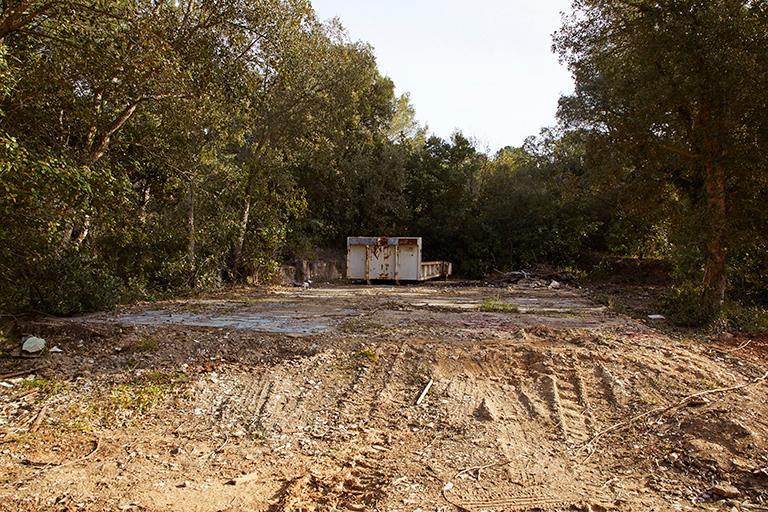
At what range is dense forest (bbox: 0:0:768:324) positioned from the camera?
7.38 meters

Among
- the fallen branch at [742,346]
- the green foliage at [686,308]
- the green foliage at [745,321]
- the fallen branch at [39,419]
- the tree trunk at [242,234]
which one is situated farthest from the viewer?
the tree trunk at [242,234]

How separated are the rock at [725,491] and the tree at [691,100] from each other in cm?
797

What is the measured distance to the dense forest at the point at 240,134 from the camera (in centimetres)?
738

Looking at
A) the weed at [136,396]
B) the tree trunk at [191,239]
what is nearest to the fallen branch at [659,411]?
the weed at [136,396]

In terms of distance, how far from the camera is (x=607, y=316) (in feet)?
37.3

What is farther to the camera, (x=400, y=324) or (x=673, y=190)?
(x=673, y=190)

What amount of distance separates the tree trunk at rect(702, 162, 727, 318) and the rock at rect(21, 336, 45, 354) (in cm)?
1141

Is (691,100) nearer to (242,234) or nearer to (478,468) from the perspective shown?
(478,468)

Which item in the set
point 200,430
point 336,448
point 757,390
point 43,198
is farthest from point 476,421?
point 43,198

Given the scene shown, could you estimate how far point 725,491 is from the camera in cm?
366

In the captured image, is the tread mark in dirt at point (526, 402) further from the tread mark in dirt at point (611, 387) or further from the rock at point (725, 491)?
the rock at point (725, 491)

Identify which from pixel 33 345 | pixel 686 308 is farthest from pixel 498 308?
pixel 33 345

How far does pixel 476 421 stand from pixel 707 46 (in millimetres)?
8783

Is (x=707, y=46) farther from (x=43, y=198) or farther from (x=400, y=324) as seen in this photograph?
(x=43, y=198)
